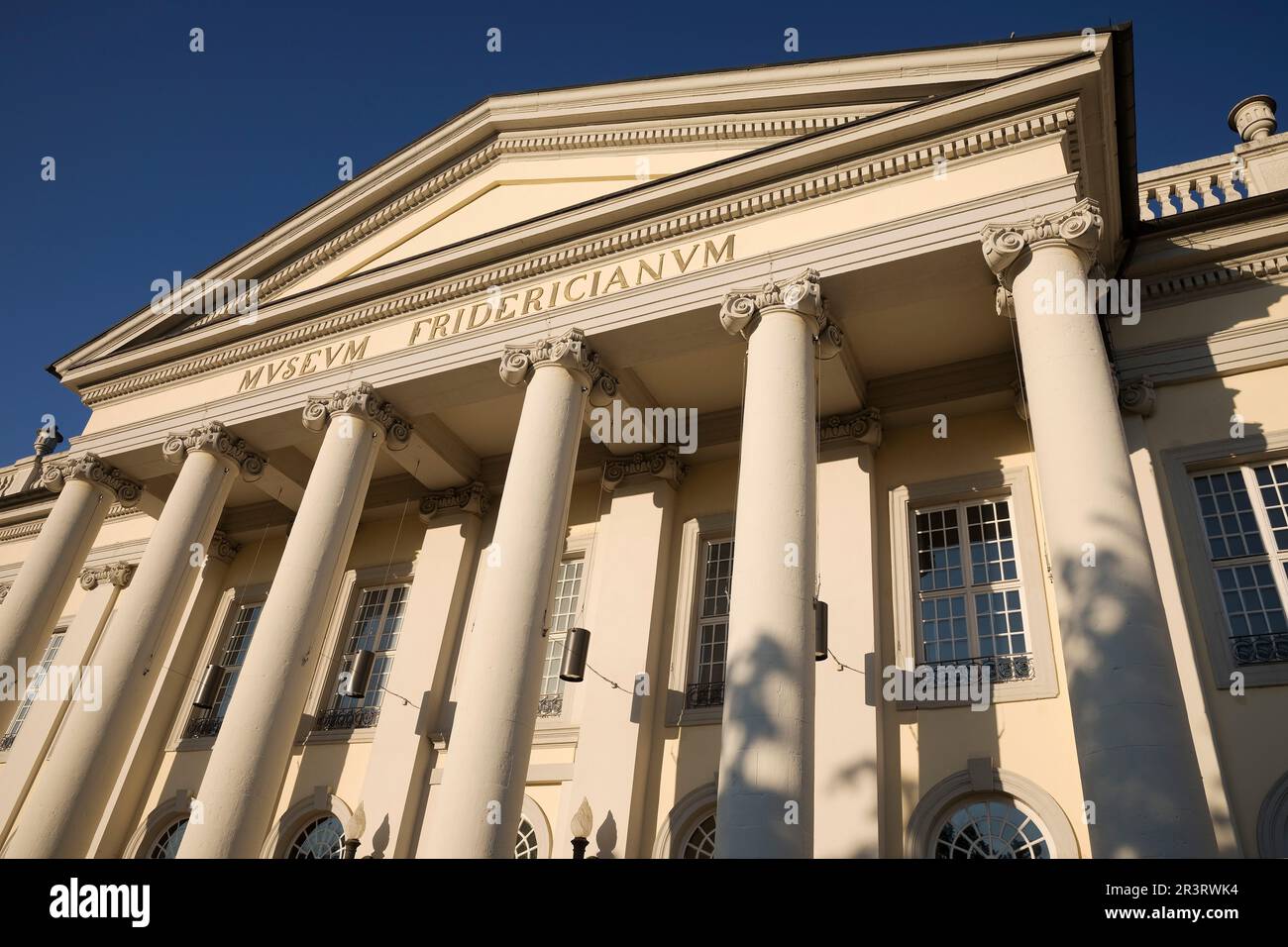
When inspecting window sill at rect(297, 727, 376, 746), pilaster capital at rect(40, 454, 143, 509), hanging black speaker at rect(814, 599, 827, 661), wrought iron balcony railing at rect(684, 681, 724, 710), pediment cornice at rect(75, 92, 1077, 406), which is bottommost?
hanging black speaker at rect(814, 599, 827, 661)

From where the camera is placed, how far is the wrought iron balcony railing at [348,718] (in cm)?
1611

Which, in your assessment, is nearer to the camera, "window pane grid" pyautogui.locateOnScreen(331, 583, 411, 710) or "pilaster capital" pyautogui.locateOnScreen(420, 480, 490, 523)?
"window pane grid" pyautogui.locateOnScreen(331, 583, 411, 710)

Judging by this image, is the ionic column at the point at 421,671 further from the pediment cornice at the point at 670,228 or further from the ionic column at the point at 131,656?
the pediment cornice at the point at 670,228

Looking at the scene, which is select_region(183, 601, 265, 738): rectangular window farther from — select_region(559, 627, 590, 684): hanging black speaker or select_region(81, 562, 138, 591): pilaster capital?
select_region(559, 627, 590, 684): hanging black speaker

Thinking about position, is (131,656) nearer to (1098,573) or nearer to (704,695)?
(704,695)

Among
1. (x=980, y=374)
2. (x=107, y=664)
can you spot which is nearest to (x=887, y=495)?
(x=980, y=374)

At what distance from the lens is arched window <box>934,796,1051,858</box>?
1077cm

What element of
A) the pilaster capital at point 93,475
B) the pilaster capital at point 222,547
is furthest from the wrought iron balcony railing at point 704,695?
the pilaster capital at point 93,475

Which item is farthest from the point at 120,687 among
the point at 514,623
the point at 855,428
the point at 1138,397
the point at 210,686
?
the point at 1138,397

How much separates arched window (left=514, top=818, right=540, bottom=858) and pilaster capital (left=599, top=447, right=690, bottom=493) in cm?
565

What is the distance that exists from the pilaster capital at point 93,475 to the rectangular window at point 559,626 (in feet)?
30.1

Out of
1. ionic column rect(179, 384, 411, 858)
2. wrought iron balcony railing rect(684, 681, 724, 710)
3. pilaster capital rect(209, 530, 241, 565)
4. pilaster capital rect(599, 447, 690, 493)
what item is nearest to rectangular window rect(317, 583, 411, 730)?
ionic column rect(179, 384, 411, 858)

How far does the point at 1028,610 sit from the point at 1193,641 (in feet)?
6.33

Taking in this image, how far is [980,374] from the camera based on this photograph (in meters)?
13.8
